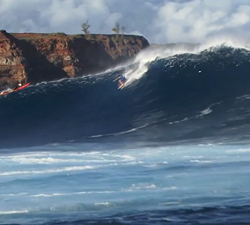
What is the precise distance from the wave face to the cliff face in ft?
7.70

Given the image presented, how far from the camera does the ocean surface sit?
13.0 metres

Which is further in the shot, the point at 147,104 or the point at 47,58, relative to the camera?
the point at 47,58

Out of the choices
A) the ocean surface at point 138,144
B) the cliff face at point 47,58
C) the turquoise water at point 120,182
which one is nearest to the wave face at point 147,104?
the ocean surface at point 138,144

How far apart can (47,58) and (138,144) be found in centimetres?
2041

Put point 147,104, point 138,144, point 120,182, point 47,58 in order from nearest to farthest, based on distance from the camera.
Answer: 1. point 120,182
2. point 138,144
3. point 147,104
4. point 47,58

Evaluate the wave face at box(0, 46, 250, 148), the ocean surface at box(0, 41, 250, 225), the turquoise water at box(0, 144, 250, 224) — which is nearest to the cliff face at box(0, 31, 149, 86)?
the ocean surface at box(0, 41, 250, 225)

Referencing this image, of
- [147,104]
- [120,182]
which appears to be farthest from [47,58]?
[120,182]

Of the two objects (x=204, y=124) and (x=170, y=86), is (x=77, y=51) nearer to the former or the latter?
(x=170, y=86)

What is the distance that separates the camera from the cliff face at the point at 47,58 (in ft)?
132

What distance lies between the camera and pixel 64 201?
13.9 m

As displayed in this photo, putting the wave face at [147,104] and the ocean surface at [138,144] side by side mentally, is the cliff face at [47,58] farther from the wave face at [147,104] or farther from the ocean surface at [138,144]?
the wave face at [147,104]

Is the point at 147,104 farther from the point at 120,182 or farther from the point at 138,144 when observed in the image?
the point at 120,182

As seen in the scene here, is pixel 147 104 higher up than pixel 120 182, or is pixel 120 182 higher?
pixel 147 104

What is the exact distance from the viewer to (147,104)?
30.9 m
